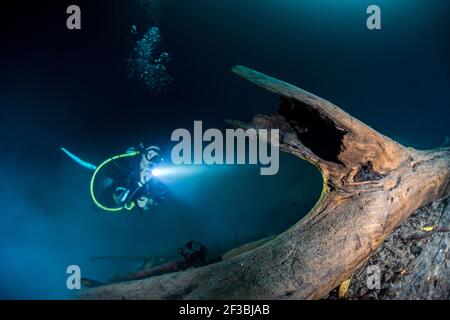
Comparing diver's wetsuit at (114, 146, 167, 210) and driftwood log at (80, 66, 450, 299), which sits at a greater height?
driftwood log at (80, 66, 450, 299)

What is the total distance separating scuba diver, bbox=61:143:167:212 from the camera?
6281 mm

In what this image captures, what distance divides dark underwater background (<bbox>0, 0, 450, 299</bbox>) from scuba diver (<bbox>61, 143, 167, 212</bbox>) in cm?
419

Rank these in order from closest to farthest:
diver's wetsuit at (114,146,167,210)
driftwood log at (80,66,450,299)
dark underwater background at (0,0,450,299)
Answer: 1. driftwood log at (80,66,450,299)
2. diver's wetsuit at (114,146,167,210)
3. dark underwater background at (0,0,450,299)

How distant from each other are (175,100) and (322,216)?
2602 cm

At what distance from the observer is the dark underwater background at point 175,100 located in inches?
549

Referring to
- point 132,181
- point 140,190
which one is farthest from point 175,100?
point 140,190

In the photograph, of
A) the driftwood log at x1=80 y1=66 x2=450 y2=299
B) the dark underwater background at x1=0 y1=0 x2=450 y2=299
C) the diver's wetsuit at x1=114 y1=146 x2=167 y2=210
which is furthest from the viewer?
the dark underwater background at x1=0 y1=0 x2=450 y2=299

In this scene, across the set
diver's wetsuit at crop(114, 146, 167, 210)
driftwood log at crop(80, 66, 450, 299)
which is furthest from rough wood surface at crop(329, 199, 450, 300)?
diver's wetsuit at crop(114, 146, 167, 210)

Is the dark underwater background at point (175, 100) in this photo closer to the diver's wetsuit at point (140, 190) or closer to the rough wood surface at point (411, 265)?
the diver's wetsuit at point (140, 190)

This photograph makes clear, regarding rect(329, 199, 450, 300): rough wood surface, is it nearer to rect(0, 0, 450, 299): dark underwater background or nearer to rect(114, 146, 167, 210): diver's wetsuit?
rect(114, 146, 167, 210): diver's wetsuit

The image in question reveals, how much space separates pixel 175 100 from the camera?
27.0 meters

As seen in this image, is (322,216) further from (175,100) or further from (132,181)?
(175,100)

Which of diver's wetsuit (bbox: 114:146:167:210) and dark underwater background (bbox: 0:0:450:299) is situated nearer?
diver's wetsuit (bbox: 114:146:167:210)

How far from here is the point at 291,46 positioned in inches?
1038
